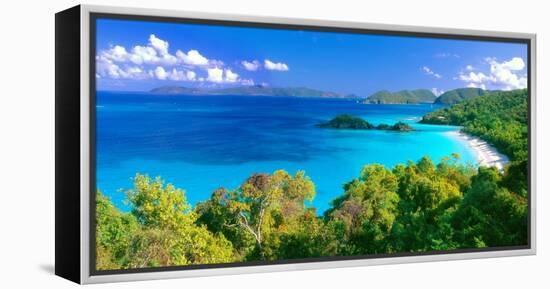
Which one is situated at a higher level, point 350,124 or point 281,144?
point 350,124

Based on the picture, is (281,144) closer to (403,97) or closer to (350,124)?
(350,124)

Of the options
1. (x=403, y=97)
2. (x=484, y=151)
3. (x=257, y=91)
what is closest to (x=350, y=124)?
(x=403, y=97)

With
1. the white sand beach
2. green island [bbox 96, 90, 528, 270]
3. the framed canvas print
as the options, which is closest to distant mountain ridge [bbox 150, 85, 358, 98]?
the framed canvas print

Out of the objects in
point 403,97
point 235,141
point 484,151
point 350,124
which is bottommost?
point 484,151

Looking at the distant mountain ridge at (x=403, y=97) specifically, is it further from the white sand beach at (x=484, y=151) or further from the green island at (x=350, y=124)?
the white sand beach at (x=484, y=151)

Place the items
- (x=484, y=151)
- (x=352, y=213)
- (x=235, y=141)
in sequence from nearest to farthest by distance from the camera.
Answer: (x=235, y=141) < (x=352, y=213) < (x=484, y=151)

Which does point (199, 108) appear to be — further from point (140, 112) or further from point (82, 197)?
point (82, 197)
